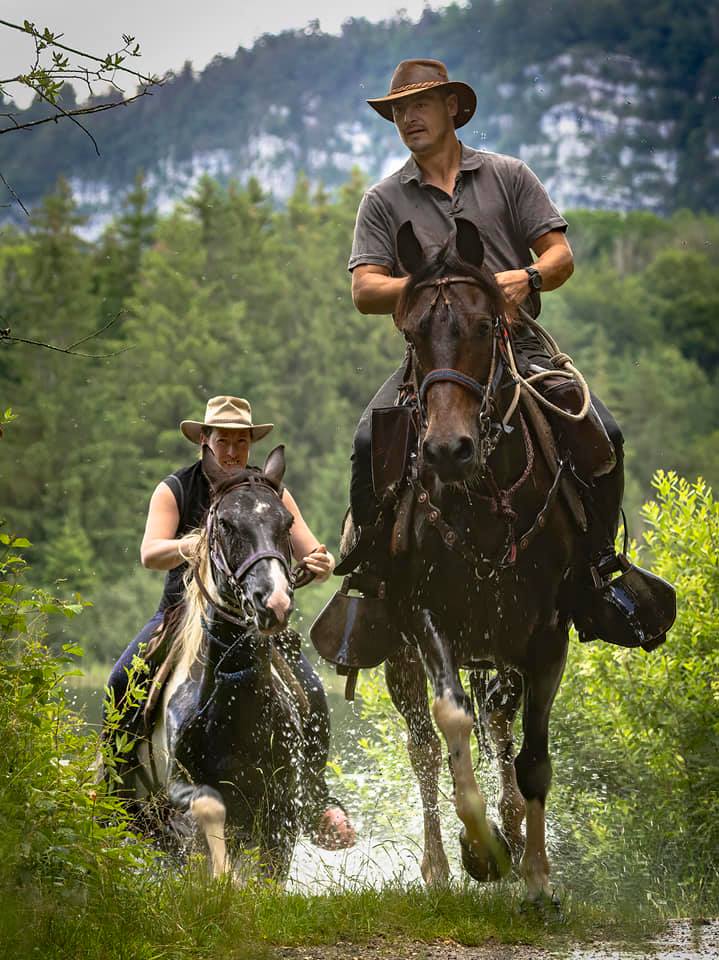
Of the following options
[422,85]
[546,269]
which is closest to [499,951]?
[546,269]

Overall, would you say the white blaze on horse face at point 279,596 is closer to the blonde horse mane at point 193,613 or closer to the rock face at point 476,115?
the blonde horse mane at point 193,613

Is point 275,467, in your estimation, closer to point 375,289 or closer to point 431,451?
point 375,289

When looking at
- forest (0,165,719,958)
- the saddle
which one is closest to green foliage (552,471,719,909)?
forest (0,165,719,958)

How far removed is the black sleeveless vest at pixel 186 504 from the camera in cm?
820

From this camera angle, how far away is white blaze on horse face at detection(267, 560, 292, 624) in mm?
6797

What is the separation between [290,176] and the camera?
3442 inches

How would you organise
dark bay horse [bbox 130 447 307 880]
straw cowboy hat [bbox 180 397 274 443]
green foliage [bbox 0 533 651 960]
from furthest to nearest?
straw cowboy hat [bbox 180 397 274 443] < dark bay horse [bbox 130 447 307 880] < green foliage [bbox 0 533 651 960]

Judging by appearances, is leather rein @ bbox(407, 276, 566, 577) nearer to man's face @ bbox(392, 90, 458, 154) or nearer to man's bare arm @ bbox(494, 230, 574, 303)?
man's bare arm @ bbox(494, 230, 574, 303)

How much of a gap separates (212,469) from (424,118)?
1.99 m

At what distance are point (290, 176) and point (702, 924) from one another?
82.0m

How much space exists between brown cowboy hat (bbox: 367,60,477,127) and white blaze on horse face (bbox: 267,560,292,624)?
2360mm

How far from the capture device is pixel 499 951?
6500 mm

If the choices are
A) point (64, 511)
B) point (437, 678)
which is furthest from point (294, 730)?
point (64, 511)

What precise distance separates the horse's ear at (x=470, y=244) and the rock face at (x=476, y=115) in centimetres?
7079
